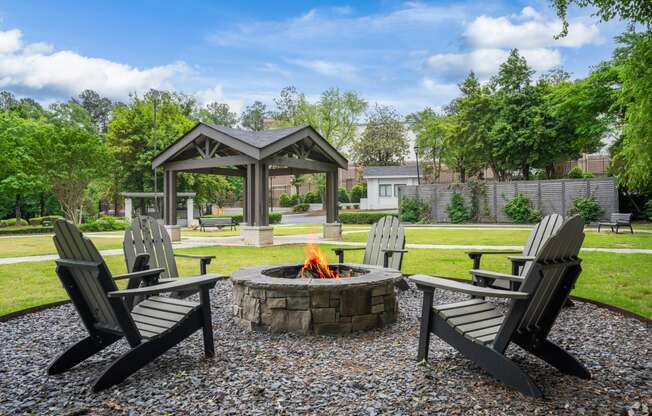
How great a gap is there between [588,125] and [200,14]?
17.8 metres

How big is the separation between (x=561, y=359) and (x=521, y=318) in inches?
25.2

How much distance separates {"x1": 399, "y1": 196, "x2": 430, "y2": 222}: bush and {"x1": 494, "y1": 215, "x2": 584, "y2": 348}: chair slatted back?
1950 centimetres

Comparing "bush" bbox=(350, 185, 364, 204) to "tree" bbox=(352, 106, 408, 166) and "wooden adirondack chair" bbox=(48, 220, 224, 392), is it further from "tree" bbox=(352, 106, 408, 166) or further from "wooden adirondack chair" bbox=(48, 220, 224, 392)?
"wooden adirondack chair" bbox=(48, 220, 224, 392)

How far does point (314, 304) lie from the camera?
3852mm

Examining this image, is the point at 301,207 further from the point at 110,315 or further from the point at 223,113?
the point at 110,315

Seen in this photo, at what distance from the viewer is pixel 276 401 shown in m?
2.54

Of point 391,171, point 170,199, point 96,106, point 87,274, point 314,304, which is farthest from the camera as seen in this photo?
point 96,106

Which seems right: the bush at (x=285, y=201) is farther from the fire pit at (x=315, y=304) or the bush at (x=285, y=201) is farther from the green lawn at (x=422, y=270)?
the fire pit at (x=315, y=304)

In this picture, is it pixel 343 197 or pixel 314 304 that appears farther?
pixel 343 197

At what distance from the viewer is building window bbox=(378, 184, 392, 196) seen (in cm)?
3566

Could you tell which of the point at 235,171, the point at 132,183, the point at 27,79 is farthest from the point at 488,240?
the point at 27,79

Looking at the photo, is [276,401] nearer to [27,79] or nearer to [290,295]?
[290,295]

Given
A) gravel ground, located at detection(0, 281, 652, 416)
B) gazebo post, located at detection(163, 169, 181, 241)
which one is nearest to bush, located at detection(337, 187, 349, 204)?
gazebo post, located at detection(163, 169, 181, 241)

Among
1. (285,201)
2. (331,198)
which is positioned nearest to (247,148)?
(331,198)
